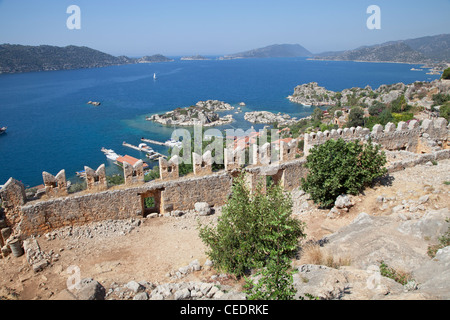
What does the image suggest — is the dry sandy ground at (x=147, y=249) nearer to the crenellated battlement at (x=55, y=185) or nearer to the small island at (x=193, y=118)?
the crenellated battlement at (x=55, y=185)

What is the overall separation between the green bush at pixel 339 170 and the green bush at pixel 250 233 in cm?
453

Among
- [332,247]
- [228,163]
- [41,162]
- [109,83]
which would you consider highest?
[109,83]

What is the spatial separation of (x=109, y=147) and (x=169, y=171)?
2031 inches

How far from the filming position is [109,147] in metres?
59.5

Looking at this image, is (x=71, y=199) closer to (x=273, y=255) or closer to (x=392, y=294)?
(x=273, y=255)

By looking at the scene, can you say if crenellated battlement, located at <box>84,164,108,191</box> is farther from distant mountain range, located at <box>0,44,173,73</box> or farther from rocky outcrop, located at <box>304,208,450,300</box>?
distant mountain range, located at <box>0,44,173,73</box>

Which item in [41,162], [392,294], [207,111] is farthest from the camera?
[207,111]

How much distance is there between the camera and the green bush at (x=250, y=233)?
7.30 m

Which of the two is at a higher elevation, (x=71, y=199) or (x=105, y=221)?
(x=71, y=199)

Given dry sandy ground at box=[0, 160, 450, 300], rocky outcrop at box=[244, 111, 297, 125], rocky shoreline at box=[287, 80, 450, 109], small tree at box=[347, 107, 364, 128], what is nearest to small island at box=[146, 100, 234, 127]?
rocky outcrop at box=[244, 111, 297, 125]

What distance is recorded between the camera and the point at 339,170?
11719mm

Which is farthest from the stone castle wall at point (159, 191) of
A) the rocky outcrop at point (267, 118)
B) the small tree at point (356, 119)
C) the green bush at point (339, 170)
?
the rocky outcrop at point (267, 118)

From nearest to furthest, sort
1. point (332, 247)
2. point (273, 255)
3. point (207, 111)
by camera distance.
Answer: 1. point (273, 255)
2. point (332, 247)
3. point (207, 111)

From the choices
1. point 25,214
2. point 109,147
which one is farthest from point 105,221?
point 109,147
